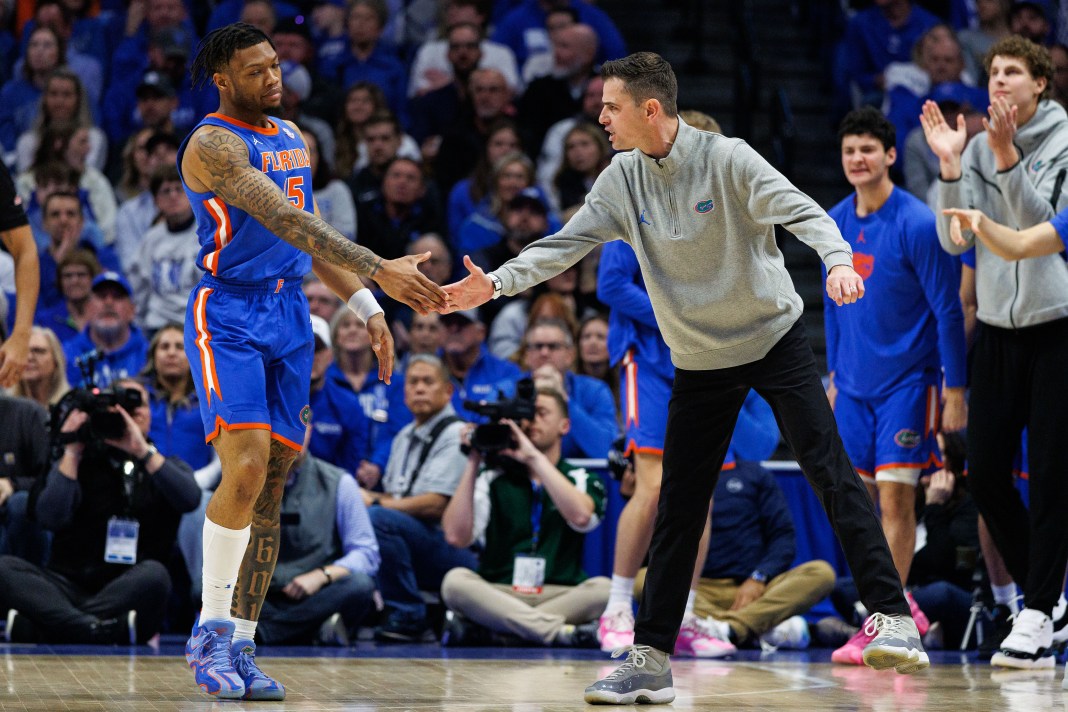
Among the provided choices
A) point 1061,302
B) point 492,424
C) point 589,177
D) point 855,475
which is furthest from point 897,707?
point 589,177

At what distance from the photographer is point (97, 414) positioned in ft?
22.3

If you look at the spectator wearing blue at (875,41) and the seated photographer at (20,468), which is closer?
the seated photographer at (20,468)

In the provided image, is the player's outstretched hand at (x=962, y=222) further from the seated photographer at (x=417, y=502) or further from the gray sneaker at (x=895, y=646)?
the seated photographer at (x=417, y=502)

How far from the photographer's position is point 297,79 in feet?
36.8

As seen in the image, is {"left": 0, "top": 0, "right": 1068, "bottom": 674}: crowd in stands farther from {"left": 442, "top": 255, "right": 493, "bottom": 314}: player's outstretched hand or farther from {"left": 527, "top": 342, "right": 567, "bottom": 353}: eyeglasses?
{"left": 442, "top": 255, "right": 493, "bottom": 314}: player's outstretched hand

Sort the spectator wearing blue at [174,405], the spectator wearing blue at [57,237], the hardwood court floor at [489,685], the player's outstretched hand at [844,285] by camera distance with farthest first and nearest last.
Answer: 1. the spectator wearing blue at [57,237]
2. the spectator wearing blue at [174,405]
3. the hardwood court floor at [489,685]
4. the player's outstretched hand at [844,285]

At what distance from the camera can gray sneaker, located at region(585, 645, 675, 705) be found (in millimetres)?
4629

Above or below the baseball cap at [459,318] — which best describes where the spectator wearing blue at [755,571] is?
below

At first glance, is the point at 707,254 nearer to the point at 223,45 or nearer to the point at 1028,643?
the point at 223,45

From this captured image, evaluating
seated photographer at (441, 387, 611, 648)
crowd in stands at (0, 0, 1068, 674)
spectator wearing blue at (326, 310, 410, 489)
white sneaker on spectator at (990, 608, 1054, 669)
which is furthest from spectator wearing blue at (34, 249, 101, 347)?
white sneaker on spectator at (990, 608, 1054, 669)

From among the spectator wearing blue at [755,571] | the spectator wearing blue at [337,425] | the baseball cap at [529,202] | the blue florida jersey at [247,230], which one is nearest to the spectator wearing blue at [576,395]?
the spectator wearing blue at [755,571]

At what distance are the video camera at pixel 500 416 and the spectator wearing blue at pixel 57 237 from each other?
3752mm

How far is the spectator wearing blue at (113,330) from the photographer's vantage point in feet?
28.5

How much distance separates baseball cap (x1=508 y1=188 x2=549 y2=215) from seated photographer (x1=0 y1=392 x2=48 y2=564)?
3218 millimetres
